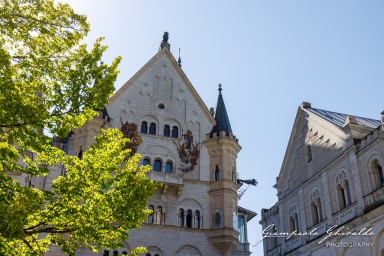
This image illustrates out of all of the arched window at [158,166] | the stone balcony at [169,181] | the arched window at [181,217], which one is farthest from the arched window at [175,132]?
the arched window at [181,217]

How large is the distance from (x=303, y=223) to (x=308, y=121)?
8064 mm

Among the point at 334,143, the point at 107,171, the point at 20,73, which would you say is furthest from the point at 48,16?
the point at 334,143

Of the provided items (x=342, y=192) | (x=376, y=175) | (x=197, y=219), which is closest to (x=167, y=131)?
(x=197, y=219)

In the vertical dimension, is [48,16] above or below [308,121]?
below

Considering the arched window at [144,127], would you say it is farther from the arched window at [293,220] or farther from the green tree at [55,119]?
the green tree at [55,119]

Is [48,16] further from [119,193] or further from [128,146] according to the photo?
[128,146]

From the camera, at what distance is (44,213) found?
39.8 ft

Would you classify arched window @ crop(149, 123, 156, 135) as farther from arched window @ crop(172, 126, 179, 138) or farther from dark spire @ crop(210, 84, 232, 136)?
dark spire @ crop(210, 84, 232, 136)

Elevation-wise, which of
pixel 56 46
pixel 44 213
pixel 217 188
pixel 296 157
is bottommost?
pixel 44 213

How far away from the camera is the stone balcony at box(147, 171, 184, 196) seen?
33.3 m

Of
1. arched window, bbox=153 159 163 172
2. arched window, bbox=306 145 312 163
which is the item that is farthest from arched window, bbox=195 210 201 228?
arched window, bbox=306 145 312 163

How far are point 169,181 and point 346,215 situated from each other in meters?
13.4

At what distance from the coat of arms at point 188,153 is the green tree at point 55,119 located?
21712 millimetres

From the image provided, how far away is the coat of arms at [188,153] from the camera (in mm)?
35469
